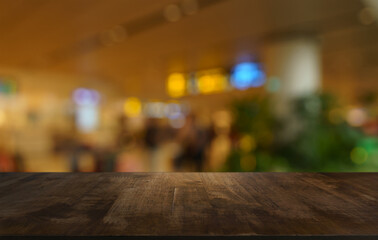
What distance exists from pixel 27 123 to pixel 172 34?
33.8ft

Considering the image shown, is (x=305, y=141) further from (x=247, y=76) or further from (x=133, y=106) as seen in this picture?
(x=133, y=106)

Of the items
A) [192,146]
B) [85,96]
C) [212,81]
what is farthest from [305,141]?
[85,96]

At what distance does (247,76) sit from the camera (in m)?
10.9

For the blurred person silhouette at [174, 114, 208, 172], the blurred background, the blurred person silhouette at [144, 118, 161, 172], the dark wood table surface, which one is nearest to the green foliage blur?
the blurred background

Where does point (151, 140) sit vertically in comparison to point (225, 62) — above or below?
below

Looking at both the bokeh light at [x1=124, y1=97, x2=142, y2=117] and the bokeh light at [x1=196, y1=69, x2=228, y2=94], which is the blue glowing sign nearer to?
the bokeh light at [x1=196, y1=69, x2=228, y2=94]

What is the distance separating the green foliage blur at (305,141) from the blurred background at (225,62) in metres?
0.02

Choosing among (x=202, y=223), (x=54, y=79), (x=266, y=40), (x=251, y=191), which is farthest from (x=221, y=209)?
(x=54, y=79)

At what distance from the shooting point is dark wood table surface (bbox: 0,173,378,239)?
2.25 ft

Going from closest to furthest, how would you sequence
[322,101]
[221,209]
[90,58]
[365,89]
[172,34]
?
1. [221,209]
2. [322,101]
3. [172,34]
4. [90,58]
5. [365,89]

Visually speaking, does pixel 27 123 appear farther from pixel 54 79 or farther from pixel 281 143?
pixel 281 143

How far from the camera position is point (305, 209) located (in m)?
0.85

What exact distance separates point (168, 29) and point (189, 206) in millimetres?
7245

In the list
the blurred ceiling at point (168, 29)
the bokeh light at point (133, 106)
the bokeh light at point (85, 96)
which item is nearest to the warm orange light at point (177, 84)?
the blurred ceiling at point (168, 29)
